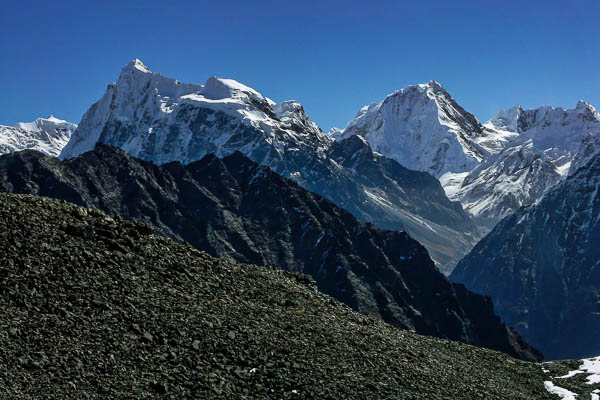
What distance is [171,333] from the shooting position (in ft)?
163

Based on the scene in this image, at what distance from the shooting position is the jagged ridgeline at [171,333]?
44.3 m

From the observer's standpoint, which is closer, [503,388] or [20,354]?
[20,354]

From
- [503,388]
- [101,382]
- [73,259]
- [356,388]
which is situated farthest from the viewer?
[503,388]

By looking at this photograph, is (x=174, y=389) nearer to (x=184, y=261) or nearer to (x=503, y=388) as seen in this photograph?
(x=184, y=261)

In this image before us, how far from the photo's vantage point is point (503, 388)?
58.4 metres

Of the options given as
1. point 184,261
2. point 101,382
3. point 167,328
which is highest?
point 184,261

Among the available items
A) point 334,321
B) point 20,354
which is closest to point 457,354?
point 334,321

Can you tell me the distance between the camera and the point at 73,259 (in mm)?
54125

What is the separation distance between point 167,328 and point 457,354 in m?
28.9

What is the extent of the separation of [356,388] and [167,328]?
13094 millimetres

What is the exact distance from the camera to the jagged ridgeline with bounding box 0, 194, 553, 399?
1743 inches

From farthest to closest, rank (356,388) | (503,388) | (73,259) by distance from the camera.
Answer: (503,388)
(73,259)
(356,388)

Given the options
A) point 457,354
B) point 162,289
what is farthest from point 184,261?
point 457,354

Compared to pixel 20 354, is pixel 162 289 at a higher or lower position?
higher
